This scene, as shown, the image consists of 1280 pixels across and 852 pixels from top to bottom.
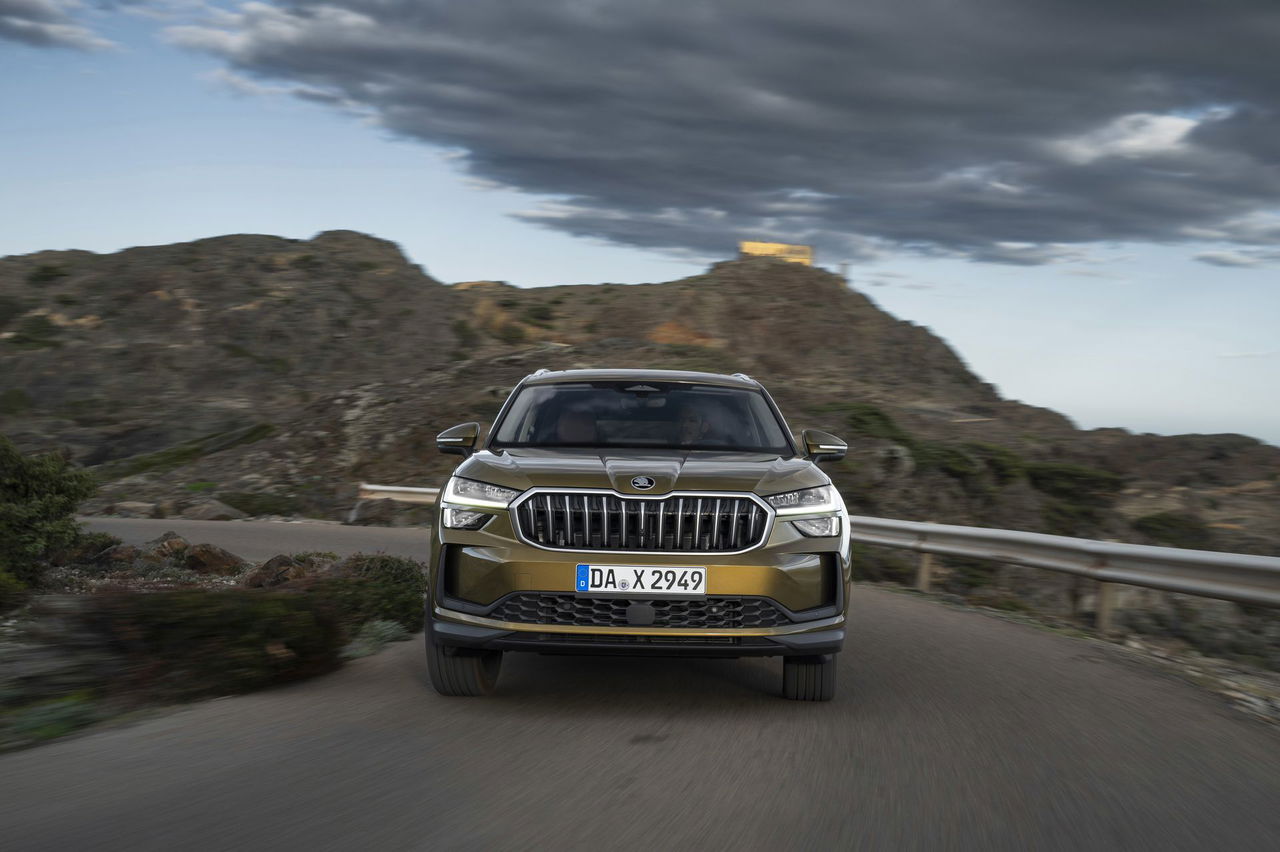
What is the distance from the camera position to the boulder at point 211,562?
46.2 feet

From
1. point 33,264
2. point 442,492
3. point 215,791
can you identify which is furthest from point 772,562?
point 33,264

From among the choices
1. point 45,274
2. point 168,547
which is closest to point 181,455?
point 168,547

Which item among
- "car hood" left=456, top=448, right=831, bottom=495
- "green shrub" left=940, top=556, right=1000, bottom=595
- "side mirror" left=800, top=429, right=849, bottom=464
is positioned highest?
"side mirror" left=800, top=429, right=849, bottom=464

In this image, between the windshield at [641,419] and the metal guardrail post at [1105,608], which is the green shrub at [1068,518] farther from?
the windshield at [641,419]

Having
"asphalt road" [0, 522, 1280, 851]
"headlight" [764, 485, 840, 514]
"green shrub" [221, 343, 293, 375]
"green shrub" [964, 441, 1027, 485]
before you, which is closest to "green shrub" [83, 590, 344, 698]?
"asphalt road" [0, 522, 1280, 851]

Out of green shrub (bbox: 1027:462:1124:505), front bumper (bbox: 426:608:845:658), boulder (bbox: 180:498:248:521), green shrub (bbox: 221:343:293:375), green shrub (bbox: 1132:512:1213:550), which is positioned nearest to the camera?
front bumper (bbox: 426:608:845:658)

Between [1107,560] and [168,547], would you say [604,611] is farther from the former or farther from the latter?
[168,547]

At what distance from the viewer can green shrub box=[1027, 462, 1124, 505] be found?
83.5 feet

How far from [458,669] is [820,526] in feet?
6.11

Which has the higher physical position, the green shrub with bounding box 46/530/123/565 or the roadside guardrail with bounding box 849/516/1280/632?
the roadside guardrail with bounding box 849/516/1280/632

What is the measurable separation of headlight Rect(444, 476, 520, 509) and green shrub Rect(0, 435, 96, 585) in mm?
10040

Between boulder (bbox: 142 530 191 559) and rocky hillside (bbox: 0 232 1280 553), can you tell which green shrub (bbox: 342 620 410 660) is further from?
rocky hillside (bbox: 0 232 1280 553)

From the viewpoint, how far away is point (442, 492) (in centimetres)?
587

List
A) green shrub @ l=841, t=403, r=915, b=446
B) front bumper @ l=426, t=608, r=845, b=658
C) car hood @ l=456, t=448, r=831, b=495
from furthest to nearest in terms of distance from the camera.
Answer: green shrub @ l=841, t=403, r=915, b=446 < car hood @ l=456, t=448, r=831, b=495 < front bumper @ l=426, t=608, r=845, b=658
